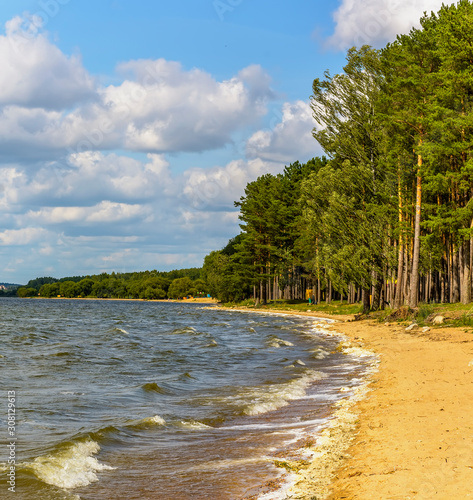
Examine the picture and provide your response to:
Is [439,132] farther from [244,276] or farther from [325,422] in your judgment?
[244,276]

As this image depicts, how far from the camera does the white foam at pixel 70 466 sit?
8.52m

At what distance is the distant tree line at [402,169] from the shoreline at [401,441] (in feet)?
61.6

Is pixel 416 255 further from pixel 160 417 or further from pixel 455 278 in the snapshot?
pixel 160 417

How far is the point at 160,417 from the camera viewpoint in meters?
12.9

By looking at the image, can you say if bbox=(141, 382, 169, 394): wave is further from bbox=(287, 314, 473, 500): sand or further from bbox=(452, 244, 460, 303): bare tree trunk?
bbox=(452, 244, 460, 303): bare tree trunk

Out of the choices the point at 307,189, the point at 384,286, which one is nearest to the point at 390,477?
the point at 384,286

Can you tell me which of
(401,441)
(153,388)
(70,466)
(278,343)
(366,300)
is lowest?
(278,343)

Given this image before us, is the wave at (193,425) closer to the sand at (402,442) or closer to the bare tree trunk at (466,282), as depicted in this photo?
the sand at (402,442)

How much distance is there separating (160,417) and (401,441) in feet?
19.9

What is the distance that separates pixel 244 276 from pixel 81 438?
7841 centimetres

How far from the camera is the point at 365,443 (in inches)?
365

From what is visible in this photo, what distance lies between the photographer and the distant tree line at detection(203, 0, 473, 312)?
33562 mm

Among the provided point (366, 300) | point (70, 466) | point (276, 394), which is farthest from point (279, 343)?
point (70, 466)

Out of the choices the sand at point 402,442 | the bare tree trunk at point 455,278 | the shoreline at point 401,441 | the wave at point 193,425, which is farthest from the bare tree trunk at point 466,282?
the wave at point 193,425
